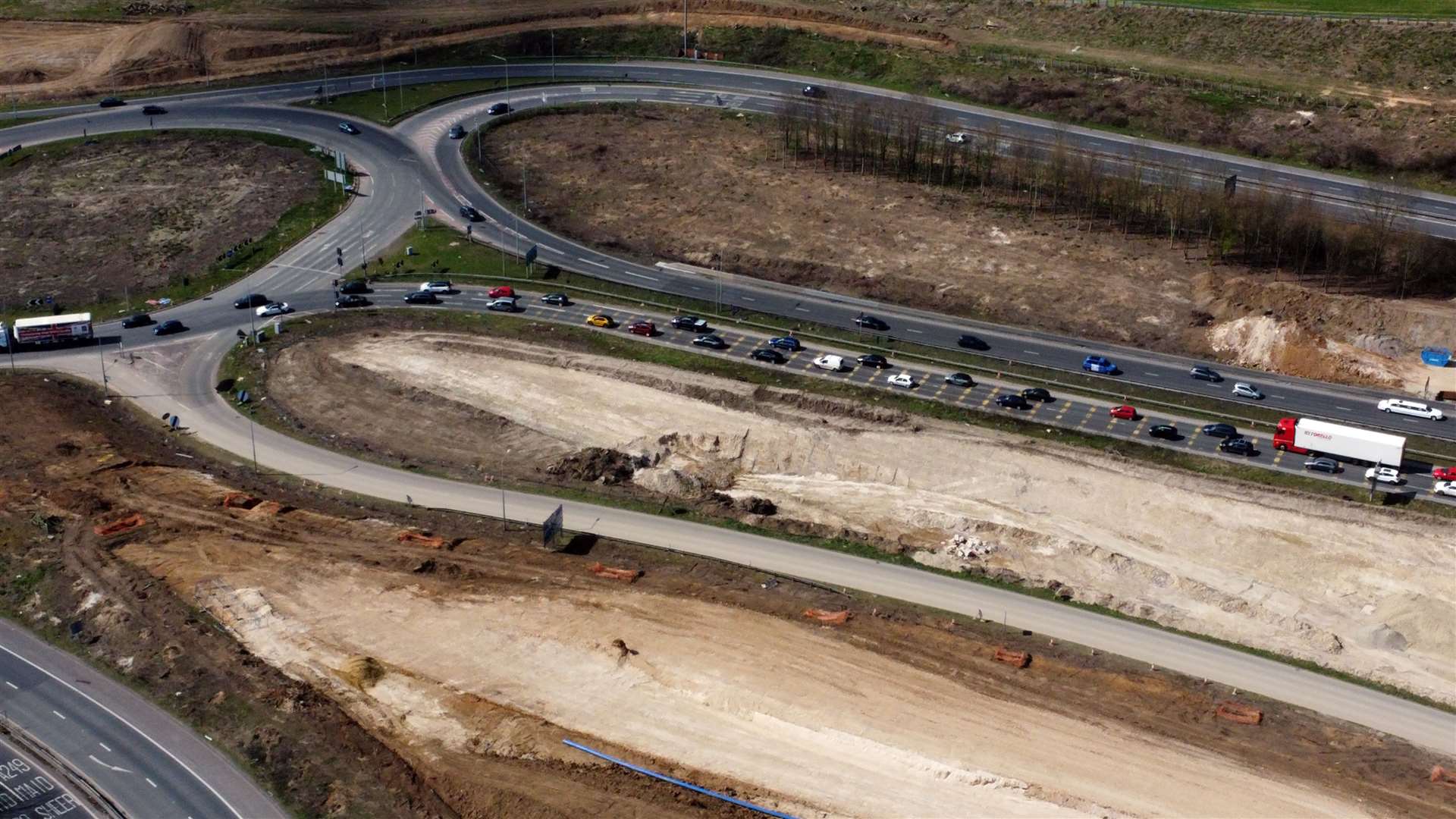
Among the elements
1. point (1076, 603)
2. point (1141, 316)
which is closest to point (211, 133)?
point (1141, 316)

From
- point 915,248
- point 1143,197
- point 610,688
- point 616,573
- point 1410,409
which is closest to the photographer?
point 610,688

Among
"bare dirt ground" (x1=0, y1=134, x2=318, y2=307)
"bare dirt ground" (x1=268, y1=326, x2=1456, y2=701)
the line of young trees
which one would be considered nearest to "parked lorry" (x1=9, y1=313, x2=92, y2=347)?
"bare dirt ground" (x1=0, y1=134, x2=318, y2=307)

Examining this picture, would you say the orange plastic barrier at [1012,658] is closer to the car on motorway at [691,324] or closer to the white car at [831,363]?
the white car at [831,363]

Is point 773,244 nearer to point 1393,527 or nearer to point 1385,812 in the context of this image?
point 1393,527

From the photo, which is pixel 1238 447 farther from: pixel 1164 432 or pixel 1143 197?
pixel 1143 197

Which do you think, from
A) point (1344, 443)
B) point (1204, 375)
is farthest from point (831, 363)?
point (1344, 443)

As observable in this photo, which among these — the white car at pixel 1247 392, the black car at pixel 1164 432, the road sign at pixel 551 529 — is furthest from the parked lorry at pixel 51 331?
the white car at pixel 1247 392

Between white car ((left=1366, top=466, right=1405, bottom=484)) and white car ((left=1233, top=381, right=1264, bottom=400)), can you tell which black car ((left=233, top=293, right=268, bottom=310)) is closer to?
white car ((left=1233, top=381, right=1264, bottom=400))
